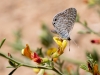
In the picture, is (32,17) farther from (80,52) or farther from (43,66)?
(43,66)

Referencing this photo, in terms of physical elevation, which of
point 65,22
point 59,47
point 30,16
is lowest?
point 59,47

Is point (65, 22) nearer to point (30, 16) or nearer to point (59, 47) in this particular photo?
point (59, 47)

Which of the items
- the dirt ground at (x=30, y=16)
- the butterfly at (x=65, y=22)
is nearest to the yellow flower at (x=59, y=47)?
the butterfly at (x=65, y=22)

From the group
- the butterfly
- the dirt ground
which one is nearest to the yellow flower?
the butterfly

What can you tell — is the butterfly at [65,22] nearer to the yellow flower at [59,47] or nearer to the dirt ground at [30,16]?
the yellow flower at [59,47]

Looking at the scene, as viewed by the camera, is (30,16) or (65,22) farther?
(30,16)

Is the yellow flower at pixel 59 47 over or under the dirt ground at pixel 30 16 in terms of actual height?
under

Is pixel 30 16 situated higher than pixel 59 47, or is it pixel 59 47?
pixel 30 16

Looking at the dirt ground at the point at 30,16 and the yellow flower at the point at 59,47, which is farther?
the dirt ground at the point at 30,16

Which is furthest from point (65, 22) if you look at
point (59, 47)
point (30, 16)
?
point (30, 16)
